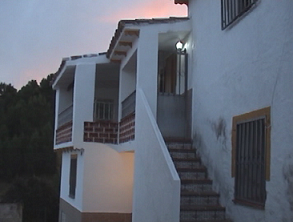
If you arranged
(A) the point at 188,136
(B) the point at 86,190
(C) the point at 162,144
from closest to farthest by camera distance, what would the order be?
(C) the point at 162,144 → (A) the point at 188,136 → (B) the point at 86,190

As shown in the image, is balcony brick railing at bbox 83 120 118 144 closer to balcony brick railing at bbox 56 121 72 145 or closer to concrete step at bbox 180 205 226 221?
balcony brick railing at bbox 56 121 72 145

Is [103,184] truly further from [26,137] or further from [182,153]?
[26,137]

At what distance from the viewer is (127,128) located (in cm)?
1283

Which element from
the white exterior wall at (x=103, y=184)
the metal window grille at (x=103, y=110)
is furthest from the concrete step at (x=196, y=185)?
the metal window grille at (x=103, y=110)

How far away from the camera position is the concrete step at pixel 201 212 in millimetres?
8689

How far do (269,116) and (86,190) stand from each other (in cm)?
793

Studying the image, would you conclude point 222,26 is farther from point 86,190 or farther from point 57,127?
point 57,127

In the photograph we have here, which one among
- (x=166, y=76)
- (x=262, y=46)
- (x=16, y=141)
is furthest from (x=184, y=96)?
(x=16, y=141)

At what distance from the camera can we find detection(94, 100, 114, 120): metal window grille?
17547 mm

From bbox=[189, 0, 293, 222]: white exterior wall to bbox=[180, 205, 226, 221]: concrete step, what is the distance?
207mm

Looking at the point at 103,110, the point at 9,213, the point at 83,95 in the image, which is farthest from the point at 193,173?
the point at 9,213

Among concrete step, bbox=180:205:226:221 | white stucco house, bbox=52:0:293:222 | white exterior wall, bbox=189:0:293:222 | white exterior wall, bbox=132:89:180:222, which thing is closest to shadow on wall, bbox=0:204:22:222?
white stucco house, bbox=52:0:293:222

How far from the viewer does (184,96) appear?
12102 millimetres

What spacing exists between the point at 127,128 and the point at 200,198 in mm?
4051
